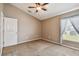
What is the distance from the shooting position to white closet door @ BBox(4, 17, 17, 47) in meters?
1.52

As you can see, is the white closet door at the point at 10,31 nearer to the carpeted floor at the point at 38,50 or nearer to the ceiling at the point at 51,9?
the carpeted floor at the point at 38,50

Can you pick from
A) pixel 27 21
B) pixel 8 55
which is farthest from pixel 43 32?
pixel 8 55

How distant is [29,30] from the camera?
166 centimetres

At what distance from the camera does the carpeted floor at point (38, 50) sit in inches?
61.2

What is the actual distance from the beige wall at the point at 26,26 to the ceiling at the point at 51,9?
0.31ft

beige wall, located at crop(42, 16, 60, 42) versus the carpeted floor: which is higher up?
beige wall, located at crop(42, 16, 60, 42)

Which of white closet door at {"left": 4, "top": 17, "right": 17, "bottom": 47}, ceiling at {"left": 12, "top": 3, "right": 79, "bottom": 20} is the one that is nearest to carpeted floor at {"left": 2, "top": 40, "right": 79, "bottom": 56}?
white closet door at {"left": 4, "top": 17, "right": 17, "bottom": 47}

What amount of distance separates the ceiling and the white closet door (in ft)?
1.12

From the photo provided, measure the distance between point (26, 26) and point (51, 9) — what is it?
2.17ft

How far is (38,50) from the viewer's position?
67.1 inches

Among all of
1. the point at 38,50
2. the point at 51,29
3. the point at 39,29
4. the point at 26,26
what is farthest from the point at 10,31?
the point at 51,29

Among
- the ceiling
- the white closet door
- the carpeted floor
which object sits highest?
the ceiling

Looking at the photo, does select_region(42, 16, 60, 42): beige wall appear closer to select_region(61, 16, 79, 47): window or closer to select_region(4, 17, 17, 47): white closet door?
select_region(61, 16, 79, 47): window

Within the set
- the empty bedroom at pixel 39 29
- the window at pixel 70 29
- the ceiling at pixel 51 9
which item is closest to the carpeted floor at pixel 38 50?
the empty bedroom at pixel 39 29
